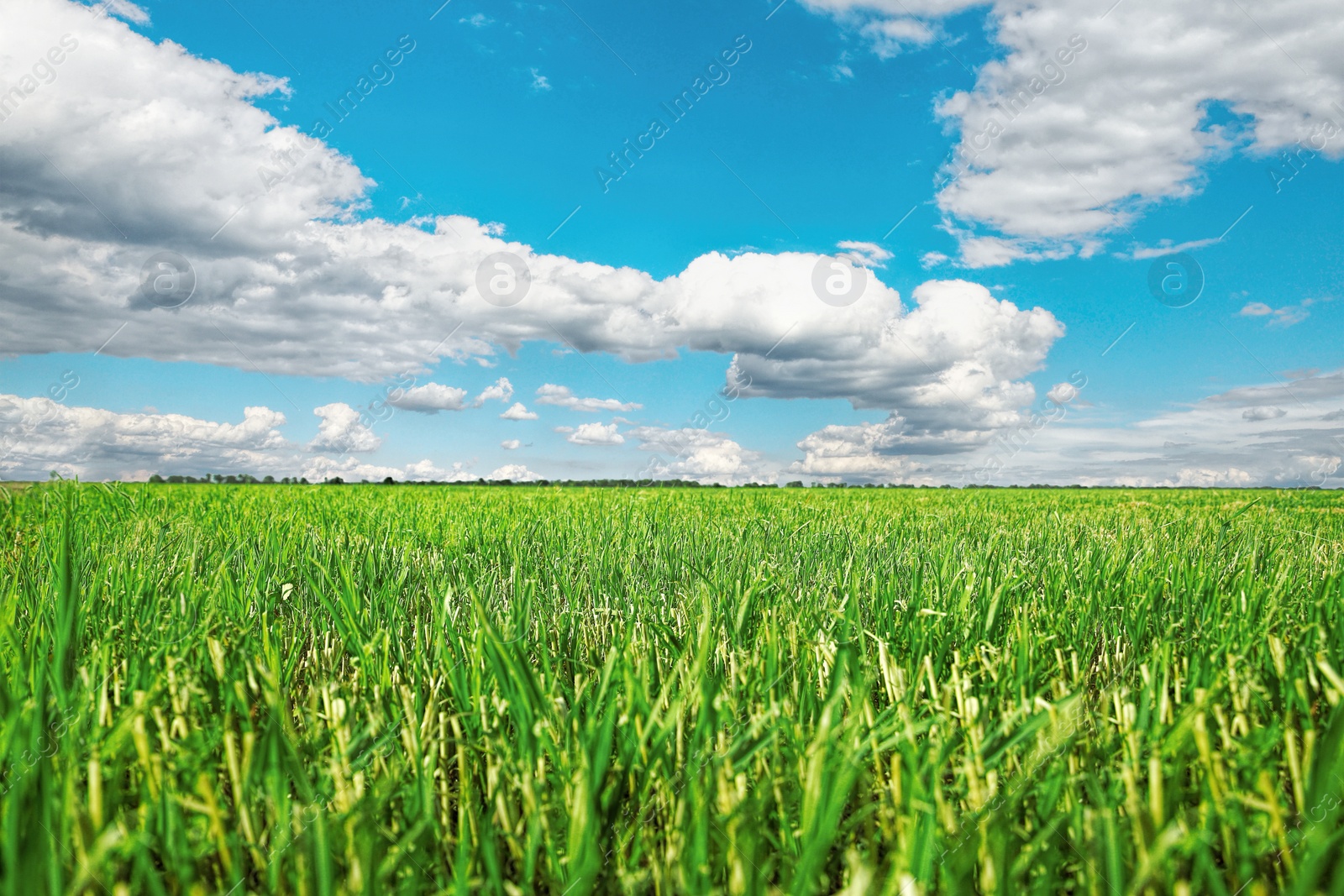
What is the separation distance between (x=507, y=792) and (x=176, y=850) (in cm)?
54

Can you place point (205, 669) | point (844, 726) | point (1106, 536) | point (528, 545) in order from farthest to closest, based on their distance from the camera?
1. point (1106, 536)
2. point (528, 545)
3. point (205, 669)
4. point (844, 726)

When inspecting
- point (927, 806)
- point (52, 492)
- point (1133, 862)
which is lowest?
point (1133, 862)

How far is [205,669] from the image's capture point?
5.90 feet

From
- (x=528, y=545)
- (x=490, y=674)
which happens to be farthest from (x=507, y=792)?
(x=528, y=545)

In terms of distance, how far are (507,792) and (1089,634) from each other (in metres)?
2.19

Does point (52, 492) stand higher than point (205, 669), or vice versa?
point (52, 492)

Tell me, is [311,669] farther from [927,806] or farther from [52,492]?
Answer: [52,492]

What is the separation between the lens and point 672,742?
5.08ft

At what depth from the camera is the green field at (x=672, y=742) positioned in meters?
1.07

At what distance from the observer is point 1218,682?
157cm

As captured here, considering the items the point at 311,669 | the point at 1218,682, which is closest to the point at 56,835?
the point at 311,669

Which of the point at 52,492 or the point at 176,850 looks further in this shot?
the point at 52,492

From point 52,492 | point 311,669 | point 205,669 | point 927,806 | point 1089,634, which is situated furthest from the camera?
point 52,492

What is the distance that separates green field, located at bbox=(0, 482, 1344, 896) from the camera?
42.2 inches
